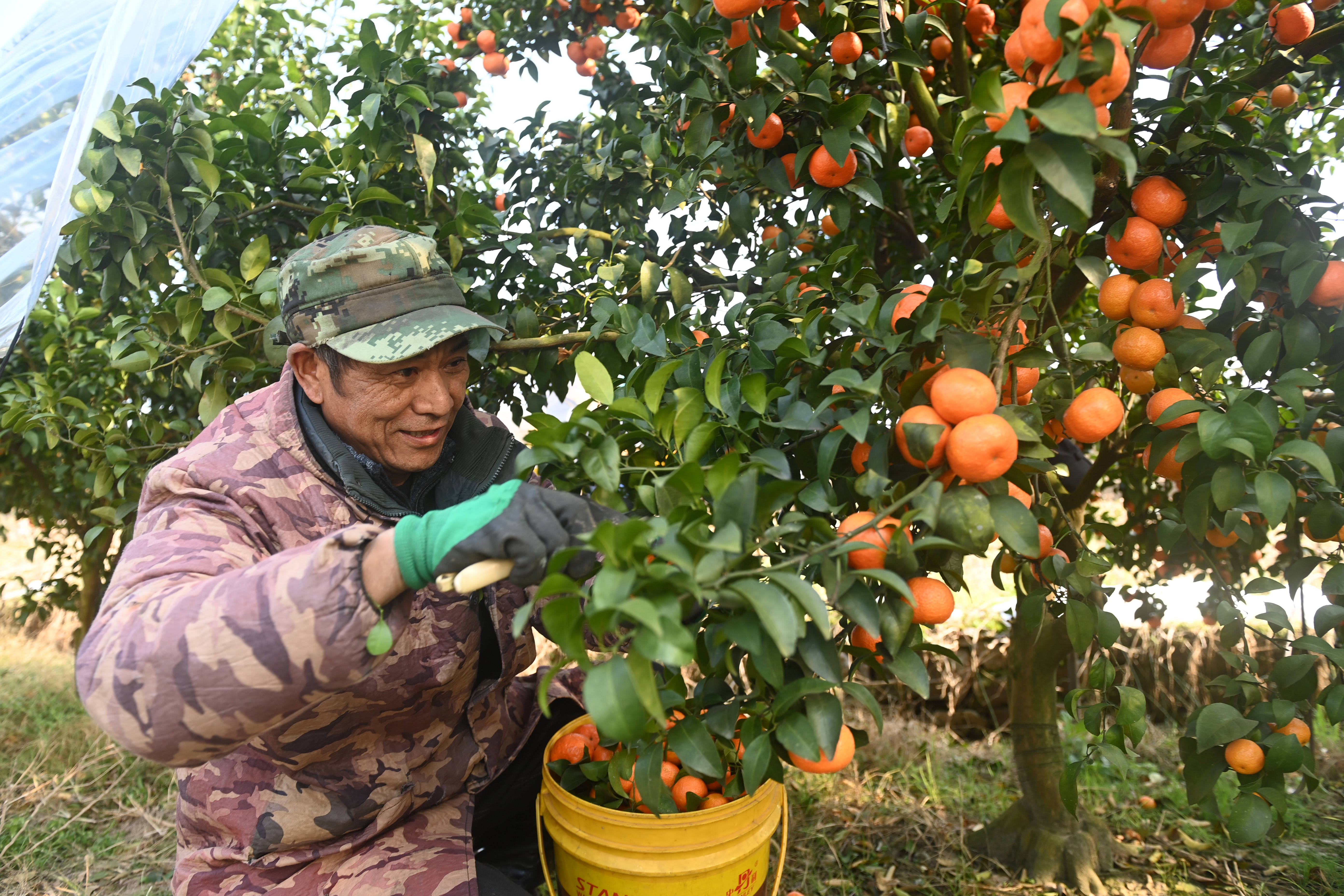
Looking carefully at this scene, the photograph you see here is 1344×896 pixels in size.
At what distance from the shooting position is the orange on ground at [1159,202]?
1.21m

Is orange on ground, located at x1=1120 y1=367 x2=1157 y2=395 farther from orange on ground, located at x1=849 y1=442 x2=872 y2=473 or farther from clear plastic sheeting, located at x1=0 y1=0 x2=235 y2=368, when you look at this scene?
clear plastic sheeting, located at x1=0 y1=0 x2=235 y2=368

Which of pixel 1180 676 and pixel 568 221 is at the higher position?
pixel 568 221

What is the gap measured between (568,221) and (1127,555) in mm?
1983

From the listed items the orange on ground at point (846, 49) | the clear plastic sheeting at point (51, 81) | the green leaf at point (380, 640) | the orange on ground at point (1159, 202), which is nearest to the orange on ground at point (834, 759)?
the green leaf at point (380, 640)

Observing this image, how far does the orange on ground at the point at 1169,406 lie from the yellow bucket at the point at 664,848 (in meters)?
0.81

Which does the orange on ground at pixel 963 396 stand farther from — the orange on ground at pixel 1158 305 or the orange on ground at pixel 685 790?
the orange on ground at pixel 685 790

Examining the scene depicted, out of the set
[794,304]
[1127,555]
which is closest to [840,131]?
[794,304]

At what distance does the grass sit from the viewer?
2.14 meters

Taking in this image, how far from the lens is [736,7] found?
1243 mm

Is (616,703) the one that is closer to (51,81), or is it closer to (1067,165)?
(1067,165)

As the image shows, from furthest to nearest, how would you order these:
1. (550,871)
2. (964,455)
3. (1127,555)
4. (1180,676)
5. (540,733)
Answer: (1180,676) < (1127,555) < (540,733) < (550,871) < (964,455)

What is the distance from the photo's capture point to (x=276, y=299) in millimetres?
1751

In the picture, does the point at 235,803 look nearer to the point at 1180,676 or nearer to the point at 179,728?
the point at 179,728

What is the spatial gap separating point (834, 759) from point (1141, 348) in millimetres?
720
